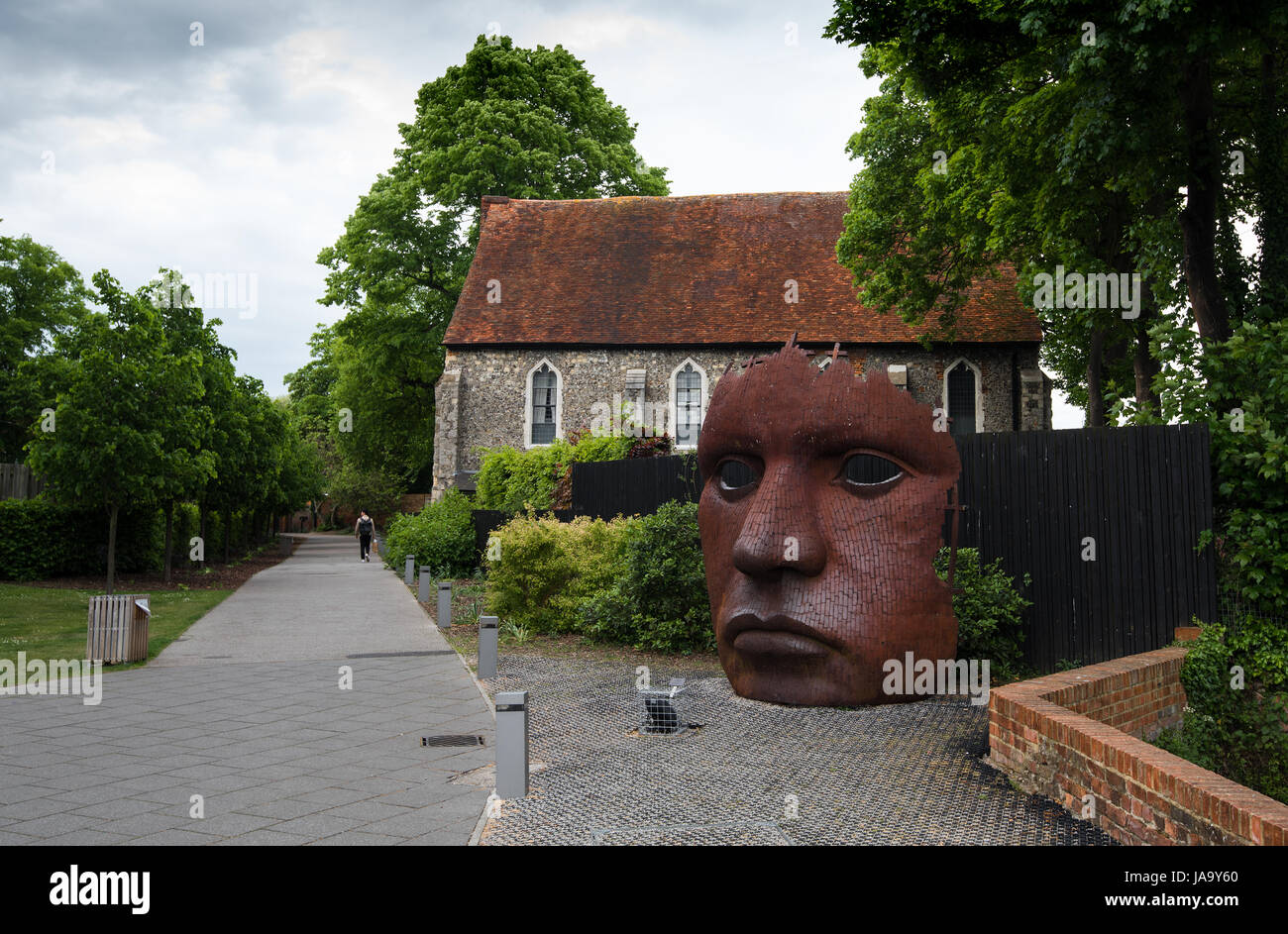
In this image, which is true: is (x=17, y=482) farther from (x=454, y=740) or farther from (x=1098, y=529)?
(x=1098, y=529)

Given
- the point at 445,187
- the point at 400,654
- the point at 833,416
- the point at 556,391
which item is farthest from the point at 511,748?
the point at 445,187

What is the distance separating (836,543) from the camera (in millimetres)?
7324

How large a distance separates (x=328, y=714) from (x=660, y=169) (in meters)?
32.5

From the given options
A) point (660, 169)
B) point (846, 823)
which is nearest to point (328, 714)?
point (846, 823)

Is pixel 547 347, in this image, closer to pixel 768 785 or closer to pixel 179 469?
pixel 179 469

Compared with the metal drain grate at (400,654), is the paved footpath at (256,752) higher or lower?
higher

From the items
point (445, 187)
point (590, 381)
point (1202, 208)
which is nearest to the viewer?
point (1202, 208)

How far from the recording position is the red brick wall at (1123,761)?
13.2 feet

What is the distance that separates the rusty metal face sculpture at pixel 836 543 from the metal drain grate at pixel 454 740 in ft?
7.43

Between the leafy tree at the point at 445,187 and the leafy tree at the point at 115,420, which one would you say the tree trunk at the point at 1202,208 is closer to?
the leafy tree at the point at 115,420

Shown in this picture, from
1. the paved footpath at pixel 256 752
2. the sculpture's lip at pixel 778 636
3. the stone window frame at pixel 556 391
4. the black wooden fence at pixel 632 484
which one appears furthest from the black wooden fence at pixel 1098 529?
the stone window frame at pixel 556 391

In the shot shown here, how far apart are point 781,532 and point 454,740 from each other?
3.03 meters

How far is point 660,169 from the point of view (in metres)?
36.9

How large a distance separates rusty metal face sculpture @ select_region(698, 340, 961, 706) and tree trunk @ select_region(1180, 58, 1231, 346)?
6.93 metres
